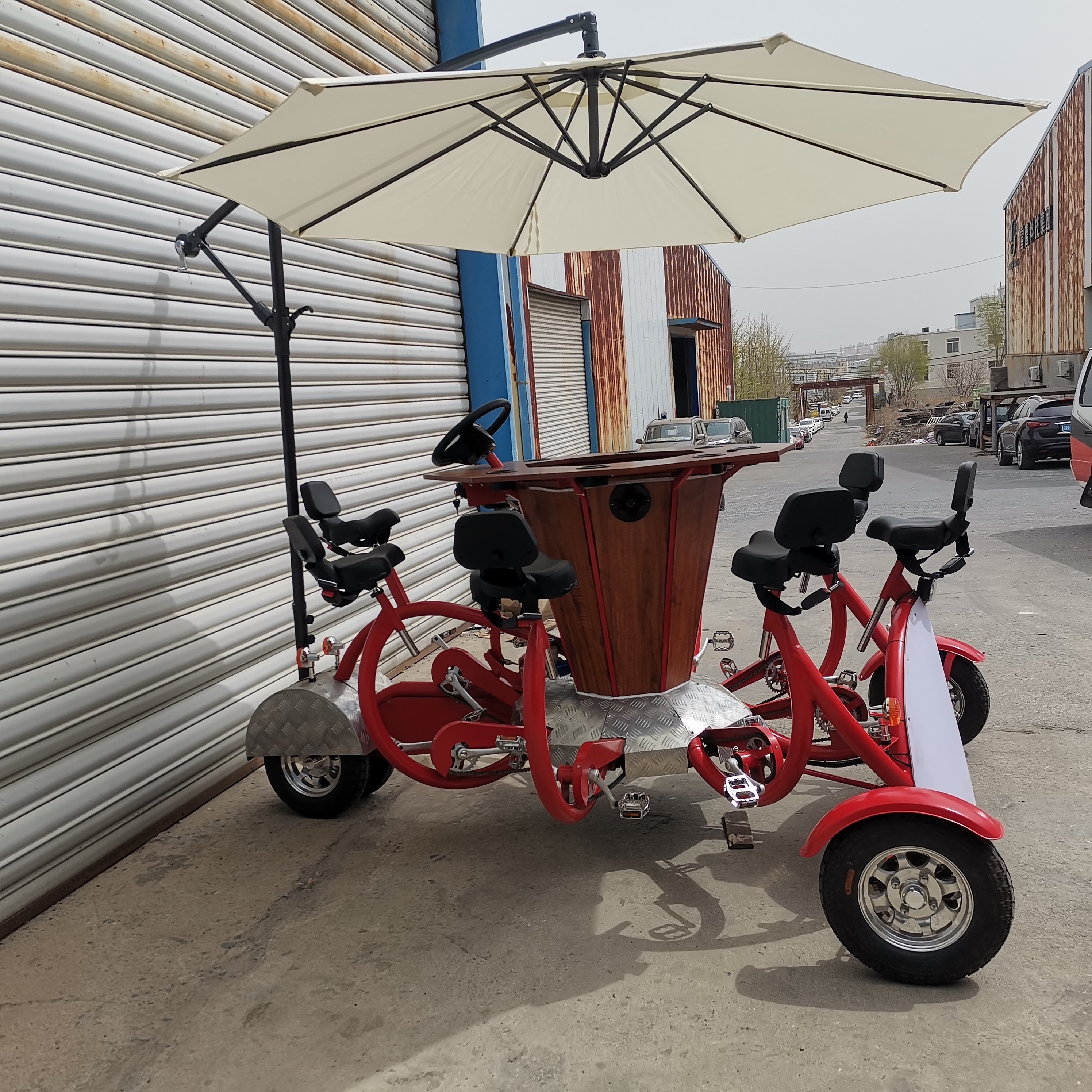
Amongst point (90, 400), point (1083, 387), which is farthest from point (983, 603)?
point (90, 400)

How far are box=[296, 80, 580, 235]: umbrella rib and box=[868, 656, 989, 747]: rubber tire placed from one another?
2.74 metres

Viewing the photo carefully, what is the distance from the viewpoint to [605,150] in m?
3.77

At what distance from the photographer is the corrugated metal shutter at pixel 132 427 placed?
138 inches

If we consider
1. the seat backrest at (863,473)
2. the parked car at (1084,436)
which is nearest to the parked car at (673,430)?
the parked car at (1084,436)

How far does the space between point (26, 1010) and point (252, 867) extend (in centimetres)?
93

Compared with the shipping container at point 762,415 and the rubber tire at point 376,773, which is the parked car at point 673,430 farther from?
the shipping container at point 762,415

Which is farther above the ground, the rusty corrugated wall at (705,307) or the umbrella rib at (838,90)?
the rusty corrugated wall at (705,307)

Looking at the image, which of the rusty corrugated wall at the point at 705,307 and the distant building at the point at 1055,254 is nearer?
the distant building at the point at 1055,254

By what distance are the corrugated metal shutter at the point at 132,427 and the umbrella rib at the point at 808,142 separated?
2179 millimetres

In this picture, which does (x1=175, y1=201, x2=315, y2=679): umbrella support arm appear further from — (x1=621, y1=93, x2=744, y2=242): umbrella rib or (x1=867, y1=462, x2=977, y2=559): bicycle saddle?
(x1=867, y1=462, x2=977, y2=559): bicycle saddle

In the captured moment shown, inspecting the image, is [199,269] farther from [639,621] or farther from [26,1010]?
[26,1010]

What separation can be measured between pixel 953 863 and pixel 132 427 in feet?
11.2

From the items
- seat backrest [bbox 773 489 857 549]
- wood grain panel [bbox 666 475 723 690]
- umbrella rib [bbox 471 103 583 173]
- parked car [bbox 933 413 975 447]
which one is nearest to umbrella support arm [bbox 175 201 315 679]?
umbrella rib [bbox 471 103 583 173]

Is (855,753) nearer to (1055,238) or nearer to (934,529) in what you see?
(934,529)
